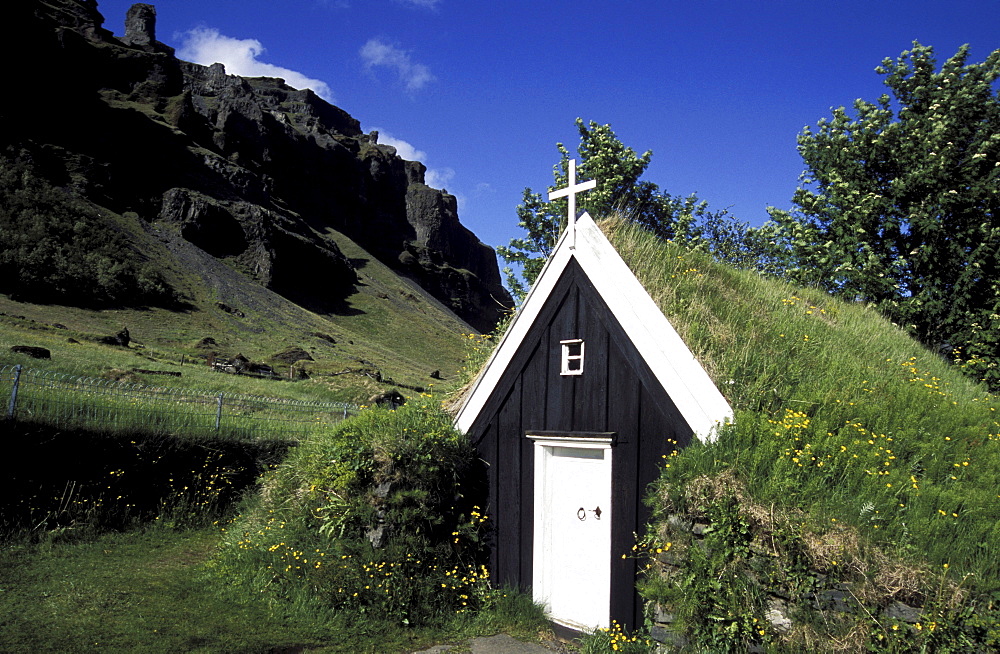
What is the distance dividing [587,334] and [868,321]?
7.82 metres

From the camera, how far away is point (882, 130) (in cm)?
1878

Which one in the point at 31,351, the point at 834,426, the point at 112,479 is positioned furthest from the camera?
the point at 31,351

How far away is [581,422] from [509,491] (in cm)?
163

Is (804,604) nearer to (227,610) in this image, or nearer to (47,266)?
(227,610)

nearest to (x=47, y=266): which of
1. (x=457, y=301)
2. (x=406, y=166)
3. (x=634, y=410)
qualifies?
(x=634, y=410)

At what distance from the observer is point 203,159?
3711 inches

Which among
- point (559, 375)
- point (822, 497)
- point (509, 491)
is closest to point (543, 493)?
point (509, 491)

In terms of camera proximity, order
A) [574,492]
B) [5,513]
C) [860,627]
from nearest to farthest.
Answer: [860,627] < [574,492] < [5,513]

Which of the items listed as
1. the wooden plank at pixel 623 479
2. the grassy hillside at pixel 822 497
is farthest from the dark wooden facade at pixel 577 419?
the grassy hillside at pixel 822 497

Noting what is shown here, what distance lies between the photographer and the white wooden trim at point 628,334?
7.12 m

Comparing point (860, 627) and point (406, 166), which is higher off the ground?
point (406, 166)

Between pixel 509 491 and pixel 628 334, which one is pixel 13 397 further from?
pixel 628 334

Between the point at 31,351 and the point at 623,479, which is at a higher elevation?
the point at 31,351

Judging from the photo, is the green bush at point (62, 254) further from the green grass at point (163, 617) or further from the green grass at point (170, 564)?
the green grass at point (163, 617)
